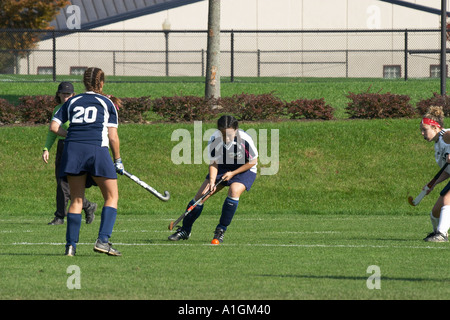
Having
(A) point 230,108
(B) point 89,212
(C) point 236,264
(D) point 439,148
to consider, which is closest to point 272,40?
(A) point 230,108

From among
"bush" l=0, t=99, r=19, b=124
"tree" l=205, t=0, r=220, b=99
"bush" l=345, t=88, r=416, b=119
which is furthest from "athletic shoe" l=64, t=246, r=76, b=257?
"bush" l=345, t=88, r=416, b=119

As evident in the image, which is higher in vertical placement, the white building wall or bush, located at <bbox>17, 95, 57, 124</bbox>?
the white building wall

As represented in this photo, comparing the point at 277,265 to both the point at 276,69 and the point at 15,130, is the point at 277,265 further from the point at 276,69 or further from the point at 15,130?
the point at 276,69

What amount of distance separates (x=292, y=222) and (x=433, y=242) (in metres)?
3.80

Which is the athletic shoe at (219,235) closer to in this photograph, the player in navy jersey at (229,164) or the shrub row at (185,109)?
the player in navy jersey at (229,164)

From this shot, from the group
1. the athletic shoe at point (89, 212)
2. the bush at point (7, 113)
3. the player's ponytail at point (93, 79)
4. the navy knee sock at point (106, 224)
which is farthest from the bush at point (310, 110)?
the navy knee sock at point (106, 224)

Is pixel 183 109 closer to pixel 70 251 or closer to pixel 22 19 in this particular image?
pixel 70 251

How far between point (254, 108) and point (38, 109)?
211 inches

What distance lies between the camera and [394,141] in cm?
1995

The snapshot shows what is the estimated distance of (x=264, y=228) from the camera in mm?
13477

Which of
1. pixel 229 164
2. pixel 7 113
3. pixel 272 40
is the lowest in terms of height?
pixel 229 164

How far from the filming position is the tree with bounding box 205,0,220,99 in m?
22.2

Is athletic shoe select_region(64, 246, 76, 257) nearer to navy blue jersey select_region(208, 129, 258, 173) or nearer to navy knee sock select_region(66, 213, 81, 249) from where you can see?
navy knee sock select_region(66, 213, 81, 249)

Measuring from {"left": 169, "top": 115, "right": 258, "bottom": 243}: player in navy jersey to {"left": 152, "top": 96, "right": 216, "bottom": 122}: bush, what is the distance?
998 centimetres
